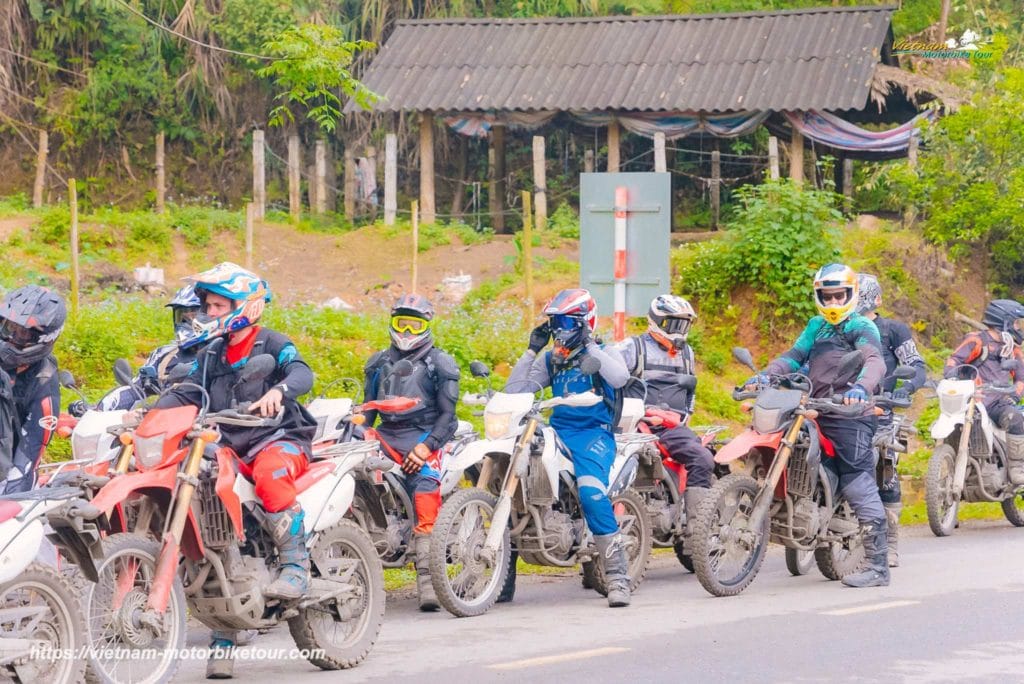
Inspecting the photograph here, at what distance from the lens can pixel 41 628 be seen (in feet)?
21.0

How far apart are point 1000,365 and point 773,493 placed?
5.03 m

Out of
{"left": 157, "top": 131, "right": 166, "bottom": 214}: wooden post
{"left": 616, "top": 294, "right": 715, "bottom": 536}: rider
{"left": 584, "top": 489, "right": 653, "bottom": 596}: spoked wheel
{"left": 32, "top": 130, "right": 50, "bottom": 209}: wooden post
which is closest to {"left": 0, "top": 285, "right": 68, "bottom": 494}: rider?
{"left": 584, "top": 489, "right": 653, "bottom": 596}: spoked wheel

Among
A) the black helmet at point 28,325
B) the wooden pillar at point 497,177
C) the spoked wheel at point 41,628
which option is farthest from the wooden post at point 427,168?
the spoked wheel at point 41,628

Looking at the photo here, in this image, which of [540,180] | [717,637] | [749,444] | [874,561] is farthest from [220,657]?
[540,180]

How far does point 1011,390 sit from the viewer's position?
14.5 m

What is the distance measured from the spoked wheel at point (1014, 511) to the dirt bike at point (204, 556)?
835 cm

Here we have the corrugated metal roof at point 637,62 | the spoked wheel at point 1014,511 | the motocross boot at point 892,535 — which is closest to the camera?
the motocross boot at point 892,535

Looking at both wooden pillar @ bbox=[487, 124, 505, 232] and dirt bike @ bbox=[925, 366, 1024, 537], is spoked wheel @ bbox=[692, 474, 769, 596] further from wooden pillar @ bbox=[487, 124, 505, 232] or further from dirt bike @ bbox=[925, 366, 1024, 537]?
wooden pillar @ bbox=[487, 124, 505, 232]

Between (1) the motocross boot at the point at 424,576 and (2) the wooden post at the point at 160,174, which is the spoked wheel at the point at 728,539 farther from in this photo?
(2) the wooden post at the point at 160,174

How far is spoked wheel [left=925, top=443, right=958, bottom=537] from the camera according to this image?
13781 millimetres

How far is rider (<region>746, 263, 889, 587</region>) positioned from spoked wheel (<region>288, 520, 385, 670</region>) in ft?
11.8

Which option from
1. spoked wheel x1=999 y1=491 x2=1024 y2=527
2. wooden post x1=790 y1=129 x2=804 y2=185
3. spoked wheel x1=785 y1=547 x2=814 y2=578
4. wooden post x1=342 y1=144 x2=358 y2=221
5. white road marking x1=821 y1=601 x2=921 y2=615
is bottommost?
spoked wheel x1=999 y1=491 x2=1024 y2=527

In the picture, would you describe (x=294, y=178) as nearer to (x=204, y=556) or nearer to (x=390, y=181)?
(x=390, y=181)

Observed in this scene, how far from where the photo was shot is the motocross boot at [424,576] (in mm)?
9883
